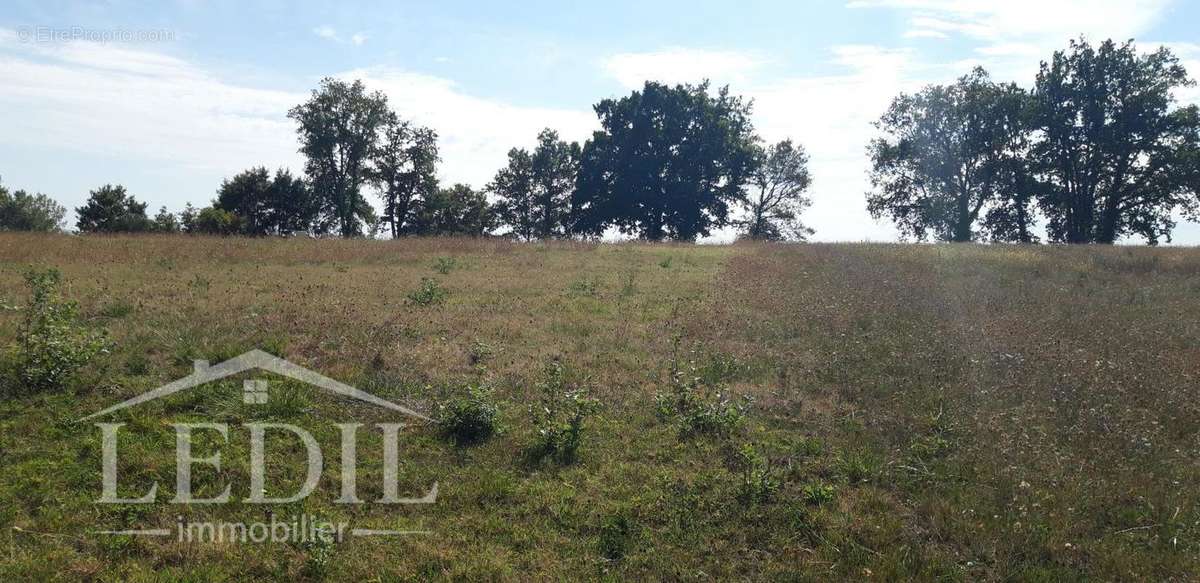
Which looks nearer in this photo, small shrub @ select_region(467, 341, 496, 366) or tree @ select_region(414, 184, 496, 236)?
small shrub @ select_region(467, 341, 496, 366)

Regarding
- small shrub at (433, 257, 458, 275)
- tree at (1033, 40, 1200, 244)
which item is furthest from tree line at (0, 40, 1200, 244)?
Result: small shrub at (433, 257, 458, 275)

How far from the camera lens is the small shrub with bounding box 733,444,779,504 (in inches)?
254

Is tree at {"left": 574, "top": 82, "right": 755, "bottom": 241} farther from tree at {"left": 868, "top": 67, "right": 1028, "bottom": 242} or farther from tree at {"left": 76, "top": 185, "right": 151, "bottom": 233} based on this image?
tree at {"left": 76, "top": 185, "right": 151, "bottom": 233}

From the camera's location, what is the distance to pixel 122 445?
6988mm

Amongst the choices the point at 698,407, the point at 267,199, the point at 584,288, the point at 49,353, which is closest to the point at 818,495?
the point at 698,407

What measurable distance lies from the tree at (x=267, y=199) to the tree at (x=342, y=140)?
69.6 inches

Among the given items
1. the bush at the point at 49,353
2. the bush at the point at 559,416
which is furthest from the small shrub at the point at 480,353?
the bush at the point at 49,353

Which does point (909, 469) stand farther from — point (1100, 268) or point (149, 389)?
point (1100, 268)

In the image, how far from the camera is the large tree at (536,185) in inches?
2724

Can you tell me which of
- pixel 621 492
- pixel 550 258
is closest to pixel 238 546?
pixel 621 492

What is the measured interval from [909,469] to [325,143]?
2238 inches

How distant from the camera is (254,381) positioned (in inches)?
334

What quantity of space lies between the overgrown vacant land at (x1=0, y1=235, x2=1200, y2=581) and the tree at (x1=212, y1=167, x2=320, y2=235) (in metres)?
48.5

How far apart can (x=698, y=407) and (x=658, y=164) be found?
160 feet
